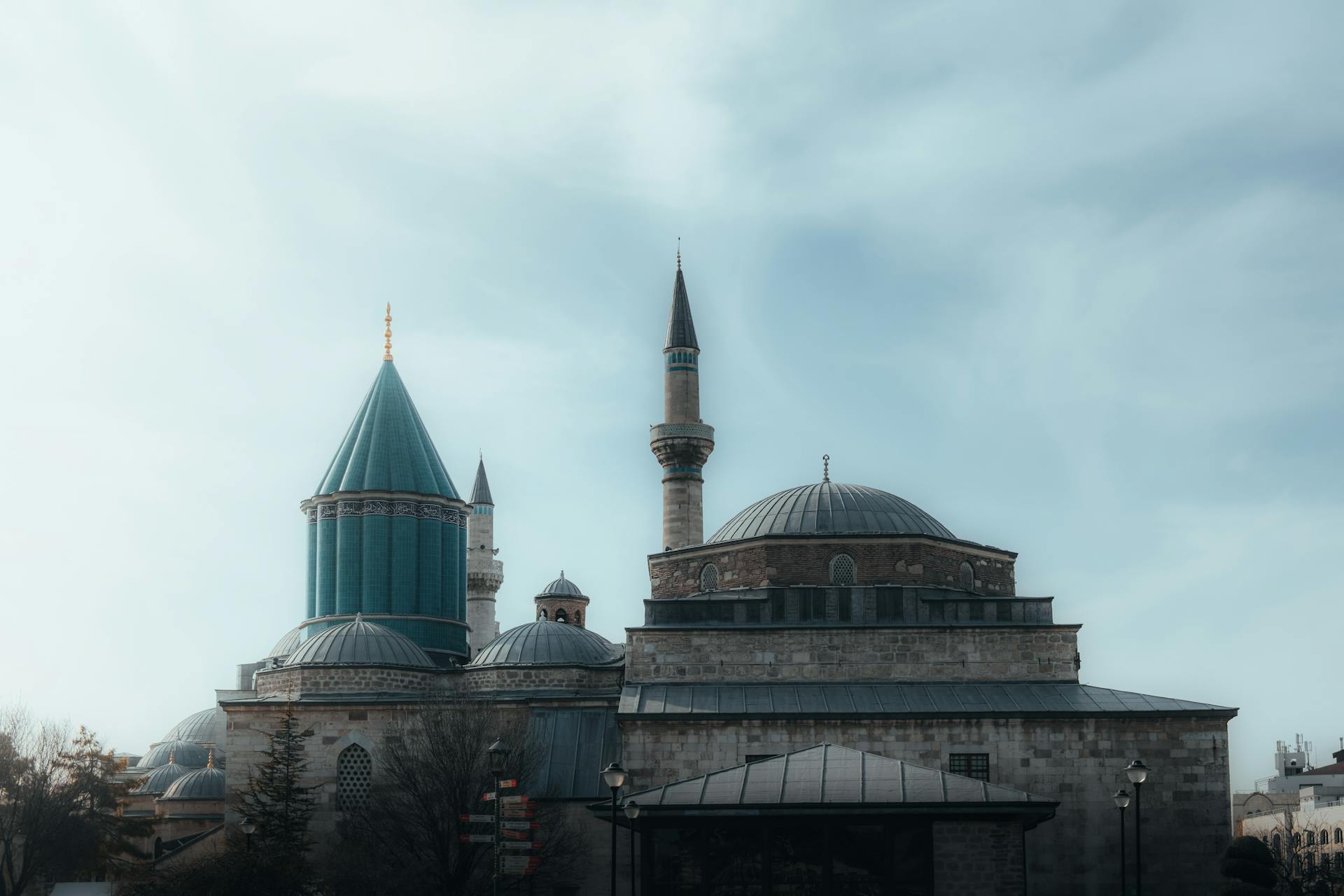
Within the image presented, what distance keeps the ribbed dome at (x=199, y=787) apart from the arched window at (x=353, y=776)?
1257 cm

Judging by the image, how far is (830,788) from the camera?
2100cm

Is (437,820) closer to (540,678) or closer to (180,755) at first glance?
(540,678)

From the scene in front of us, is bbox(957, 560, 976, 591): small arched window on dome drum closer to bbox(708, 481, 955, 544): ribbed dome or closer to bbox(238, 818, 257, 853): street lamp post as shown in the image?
bbox(708, 481, 955, 544): ribbed dome

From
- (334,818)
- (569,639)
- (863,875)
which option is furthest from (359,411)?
(863,875)

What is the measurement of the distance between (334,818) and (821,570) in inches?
442

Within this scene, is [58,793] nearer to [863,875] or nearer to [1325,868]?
[863,875]

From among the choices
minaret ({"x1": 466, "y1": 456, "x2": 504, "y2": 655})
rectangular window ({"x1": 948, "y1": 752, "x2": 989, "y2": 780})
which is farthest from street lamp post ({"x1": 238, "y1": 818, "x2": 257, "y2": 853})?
minaret ({"x1": 466, "y1": 456, "x2": 504, "y2": 655})

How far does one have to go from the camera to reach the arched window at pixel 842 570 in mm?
33281

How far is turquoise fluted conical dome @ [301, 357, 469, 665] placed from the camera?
42.1m

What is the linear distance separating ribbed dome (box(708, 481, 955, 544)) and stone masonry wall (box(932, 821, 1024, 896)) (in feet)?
43.5

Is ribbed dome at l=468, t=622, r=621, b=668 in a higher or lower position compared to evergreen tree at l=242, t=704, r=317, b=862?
higher

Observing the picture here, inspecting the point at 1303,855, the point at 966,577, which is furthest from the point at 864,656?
the point at 1303,855

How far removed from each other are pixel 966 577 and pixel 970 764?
6.17 meters

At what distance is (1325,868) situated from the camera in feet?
123
